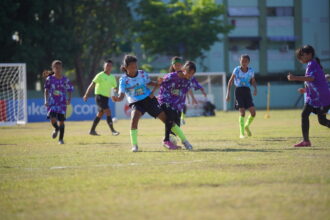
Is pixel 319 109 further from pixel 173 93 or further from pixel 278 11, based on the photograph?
pixel 278 11

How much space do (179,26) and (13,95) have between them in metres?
24.4

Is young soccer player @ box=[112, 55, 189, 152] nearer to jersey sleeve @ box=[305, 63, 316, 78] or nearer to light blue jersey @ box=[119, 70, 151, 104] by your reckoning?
light blue jersey @ box=[119, 70, 151, 104]

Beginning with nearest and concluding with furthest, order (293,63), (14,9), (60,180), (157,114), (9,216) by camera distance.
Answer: (9,216) < (60,180) < (157,114) < (14,9) < (293,63)

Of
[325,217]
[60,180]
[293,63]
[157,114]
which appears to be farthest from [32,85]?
[325,217]

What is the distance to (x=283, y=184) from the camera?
6.98 m

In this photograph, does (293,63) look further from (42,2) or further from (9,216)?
(9,216)

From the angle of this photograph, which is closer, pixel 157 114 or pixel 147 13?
pixel 157 114

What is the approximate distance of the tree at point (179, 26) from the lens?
49156 millimetres

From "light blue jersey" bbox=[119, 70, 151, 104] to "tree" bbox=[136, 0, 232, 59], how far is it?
3735 cm

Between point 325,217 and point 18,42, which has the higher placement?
point 18,42

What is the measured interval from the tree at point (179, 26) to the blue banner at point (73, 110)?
59.0 feet

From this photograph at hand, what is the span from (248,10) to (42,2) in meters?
24.9

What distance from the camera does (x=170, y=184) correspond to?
7.13 metres

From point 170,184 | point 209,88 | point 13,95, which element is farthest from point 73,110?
point 170,184
